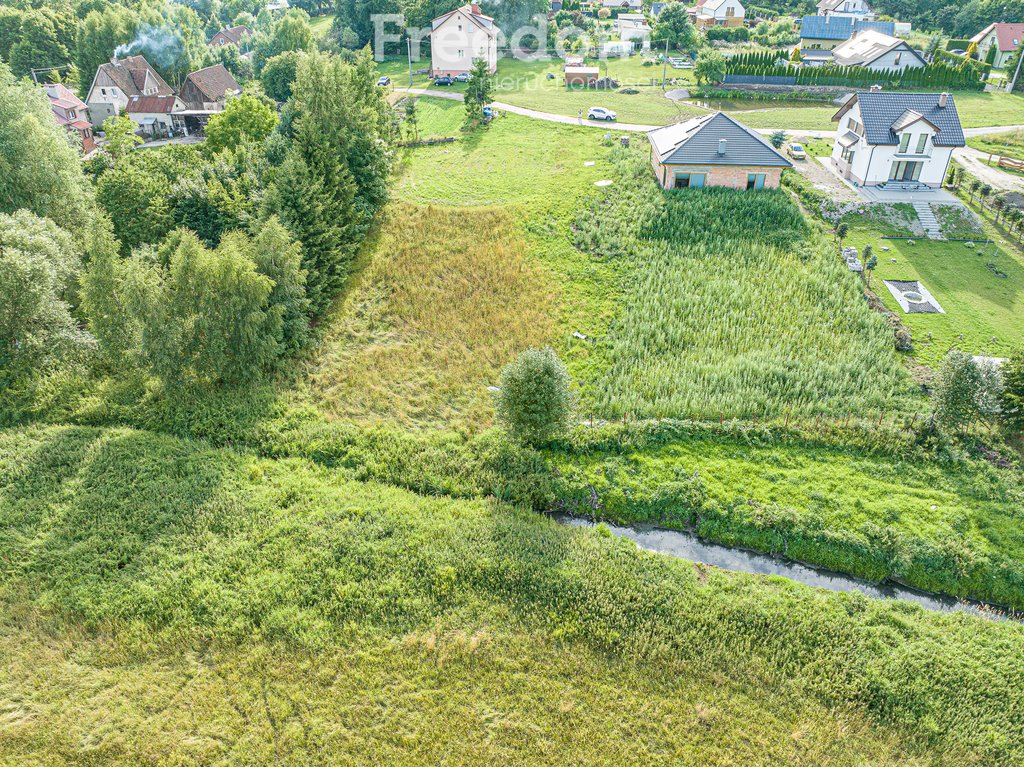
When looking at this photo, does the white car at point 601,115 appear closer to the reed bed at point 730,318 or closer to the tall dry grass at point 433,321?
the reed bed at point 730,318

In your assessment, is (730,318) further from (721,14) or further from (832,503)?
(721,14)

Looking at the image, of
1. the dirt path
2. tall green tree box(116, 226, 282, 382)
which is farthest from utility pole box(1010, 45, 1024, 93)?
tall green tree box(116, 226, 282, 382)

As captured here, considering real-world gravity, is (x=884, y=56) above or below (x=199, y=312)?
above

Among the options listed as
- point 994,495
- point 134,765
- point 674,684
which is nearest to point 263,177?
point 134,765

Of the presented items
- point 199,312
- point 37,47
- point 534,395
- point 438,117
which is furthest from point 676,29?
point 199,312

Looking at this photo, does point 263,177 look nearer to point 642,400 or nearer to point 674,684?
point 642,400

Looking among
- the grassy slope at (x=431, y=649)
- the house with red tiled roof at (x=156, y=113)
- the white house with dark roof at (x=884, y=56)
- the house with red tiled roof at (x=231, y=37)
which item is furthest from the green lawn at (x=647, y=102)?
the grassy slope at (x=431, y=649)
